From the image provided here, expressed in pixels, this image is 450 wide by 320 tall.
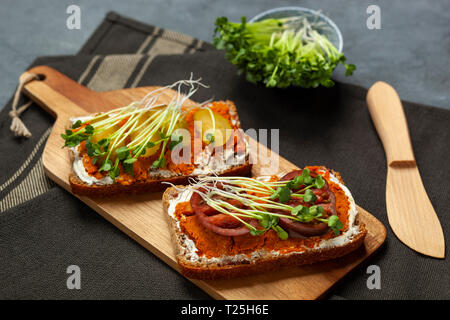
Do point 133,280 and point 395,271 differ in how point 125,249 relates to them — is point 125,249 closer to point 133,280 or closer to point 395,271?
point 133,280

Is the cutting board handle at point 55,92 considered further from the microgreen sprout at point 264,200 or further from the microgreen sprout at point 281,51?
the microgreen sprout at point 264,200

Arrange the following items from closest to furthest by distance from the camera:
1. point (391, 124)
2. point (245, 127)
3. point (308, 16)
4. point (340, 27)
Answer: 1. point (391, 124)
2. point (245, 127)
3. point (308, 16)
4. point (340, 27)

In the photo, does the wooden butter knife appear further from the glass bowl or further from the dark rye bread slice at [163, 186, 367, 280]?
the glass bowl

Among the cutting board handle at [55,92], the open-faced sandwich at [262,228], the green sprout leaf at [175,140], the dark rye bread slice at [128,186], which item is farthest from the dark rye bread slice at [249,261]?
the cutting board handle at [55,92]

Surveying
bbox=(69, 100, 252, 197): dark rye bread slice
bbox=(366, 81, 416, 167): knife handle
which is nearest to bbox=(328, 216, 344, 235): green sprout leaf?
bbox=(69, 100, 252, 197): dark rye bread slice

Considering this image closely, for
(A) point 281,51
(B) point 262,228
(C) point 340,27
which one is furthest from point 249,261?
(C) point 340,27

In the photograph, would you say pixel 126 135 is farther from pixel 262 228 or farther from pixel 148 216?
pixel 262 228
